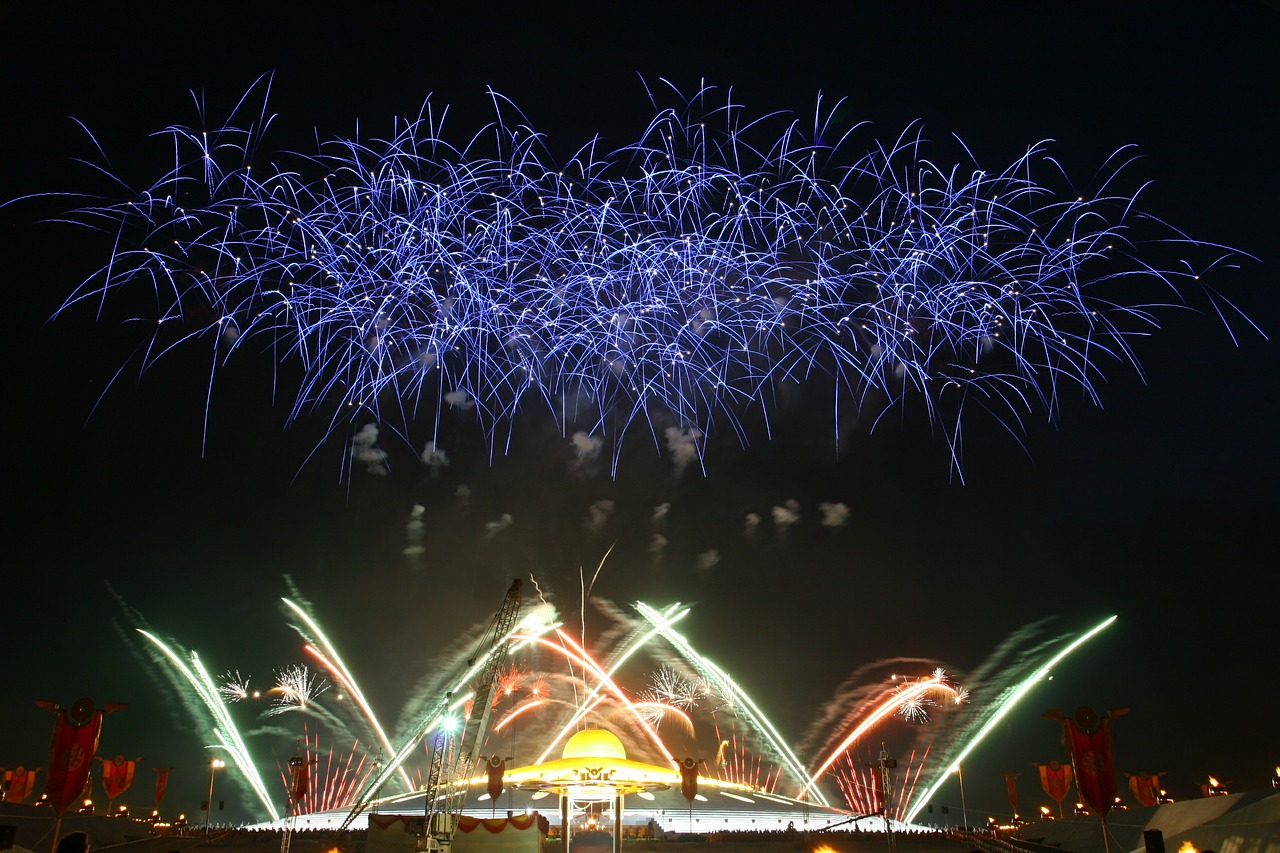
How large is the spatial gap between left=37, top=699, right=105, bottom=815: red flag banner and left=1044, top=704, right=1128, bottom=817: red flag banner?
2719 cm

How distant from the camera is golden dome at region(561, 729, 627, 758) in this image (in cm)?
3534

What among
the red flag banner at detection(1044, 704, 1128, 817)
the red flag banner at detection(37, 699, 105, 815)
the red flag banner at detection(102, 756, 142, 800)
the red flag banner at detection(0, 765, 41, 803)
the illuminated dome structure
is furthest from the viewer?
the red flag banner at detection(0, 765, 41, 803)

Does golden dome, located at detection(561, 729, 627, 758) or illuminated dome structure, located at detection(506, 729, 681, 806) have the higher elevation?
golden dome, located at detection(561, 729, 627, 758)

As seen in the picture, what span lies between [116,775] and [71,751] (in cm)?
4317

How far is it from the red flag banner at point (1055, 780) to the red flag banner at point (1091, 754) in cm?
4444

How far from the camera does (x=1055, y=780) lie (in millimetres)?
62969

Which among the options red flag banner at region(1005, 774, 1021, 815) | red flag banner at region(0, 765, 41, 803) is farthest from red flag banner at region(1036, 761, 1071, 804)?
red flag banner at region(0, 765, 41, 803)

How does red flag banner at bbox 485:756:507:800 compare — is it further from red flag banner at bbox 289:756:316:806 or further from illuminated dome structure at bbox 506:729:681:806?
red flag banner at bbox 289:756:316:806

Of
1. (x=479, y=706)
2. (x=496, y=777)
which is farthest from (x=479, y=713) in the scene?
(x=496, y=777)

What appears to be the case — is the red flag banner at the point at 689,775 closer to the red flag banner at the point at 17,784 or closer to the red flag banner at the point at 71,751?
the red flag banner at the point at 71,751

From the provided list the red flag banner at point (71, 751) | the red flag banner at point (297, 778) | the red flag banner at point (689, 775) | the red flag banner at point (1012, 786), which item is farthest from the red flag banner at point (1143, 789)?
the red flag banner at point (71, 751)

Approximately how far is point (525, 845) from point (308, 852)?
38.1ft

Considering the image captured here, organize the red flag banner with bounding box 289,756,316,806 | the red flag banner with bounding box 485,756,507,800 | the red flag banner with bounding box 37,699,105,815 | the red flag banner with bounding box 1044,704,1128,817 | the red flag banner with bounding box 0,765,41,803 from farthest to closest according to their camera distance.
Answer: the red flag banner with bounding box 0,765,41,803 < the red flag banner with bounding box 289,756,316,806 < the red flag banner with bounding box 485,756,507,800 < the red flag banner with bounding box 1044,704,1128,817 < the red flag banner with bounding box 37,699,105,815

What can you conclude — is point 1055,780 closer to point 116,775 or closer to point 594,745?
point 594,745
